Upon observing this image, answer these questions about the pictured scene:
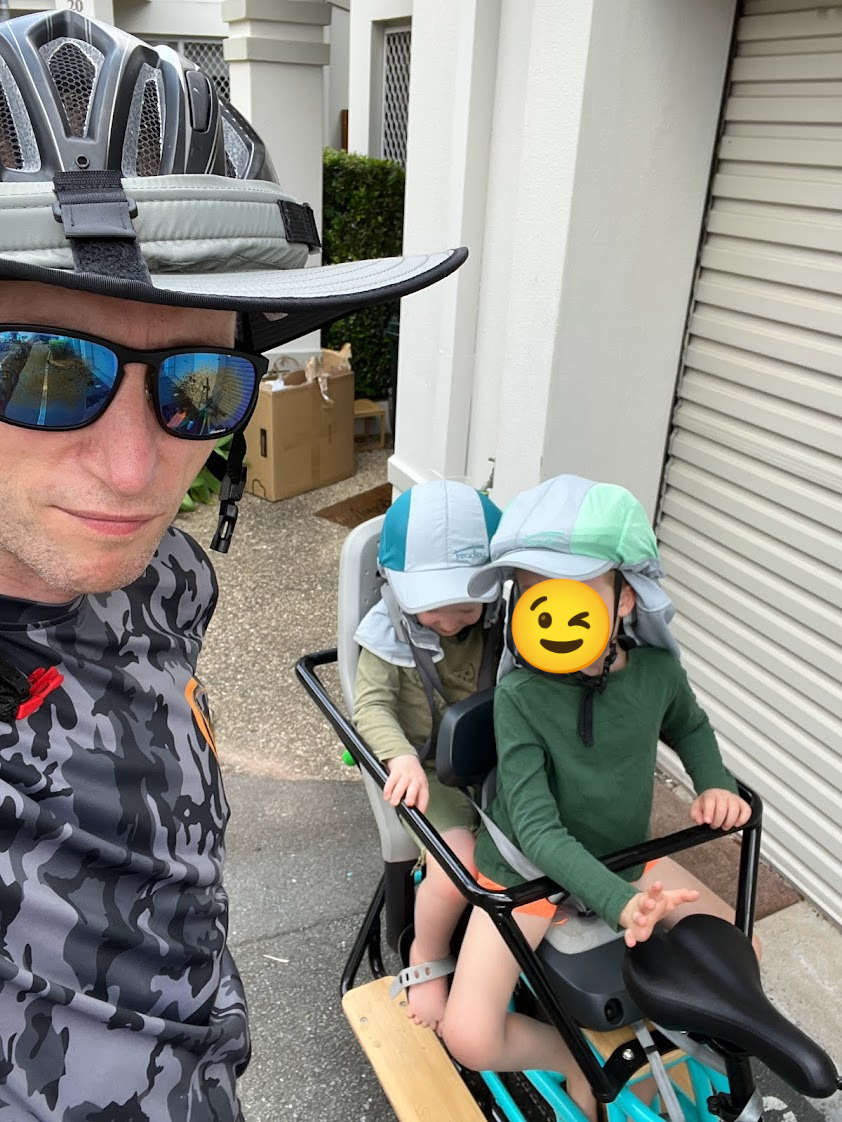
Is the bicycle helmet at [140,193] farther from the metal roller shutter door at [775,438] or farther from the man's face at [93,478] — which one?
the metal roller shutter door at [775,438]

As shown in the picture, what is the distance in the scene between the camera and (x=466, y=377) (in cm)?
431

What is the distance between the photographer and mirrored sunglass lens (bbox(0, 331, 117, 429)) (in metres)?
0.92

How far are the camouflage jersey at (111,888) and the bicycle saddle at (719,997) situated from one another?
68 cm

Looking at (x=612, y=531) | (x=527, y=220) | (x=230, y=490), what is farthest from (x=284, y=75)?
(x=612, y=531)

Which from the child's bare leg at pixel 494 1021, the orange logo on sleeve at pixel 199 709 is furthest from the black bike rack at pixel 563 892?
the orange logo on sleeve at pixel 199 709

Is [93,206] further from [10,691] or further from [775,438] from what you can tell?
[775,438]

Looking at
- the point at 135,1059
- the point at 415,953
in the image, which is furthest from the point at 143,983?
the point at 415,953

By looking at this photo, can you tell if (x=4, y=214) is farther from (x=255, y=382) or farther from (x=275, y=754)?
(x=275, y=754)

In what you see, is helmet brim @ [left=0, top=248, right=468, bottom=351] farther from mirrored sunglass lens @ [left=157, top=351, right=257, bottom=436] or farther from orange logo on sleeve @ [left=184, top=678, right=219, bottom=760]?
orange logo on sleeve @ [left=184, top=678, right=219, bottom=760]

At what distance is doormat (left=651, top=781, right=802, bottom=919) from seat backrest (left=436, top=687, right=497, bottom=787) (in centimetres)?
140

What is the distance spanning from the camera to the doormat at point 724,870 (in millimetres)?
3049

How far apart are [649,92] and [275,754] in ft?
9.72

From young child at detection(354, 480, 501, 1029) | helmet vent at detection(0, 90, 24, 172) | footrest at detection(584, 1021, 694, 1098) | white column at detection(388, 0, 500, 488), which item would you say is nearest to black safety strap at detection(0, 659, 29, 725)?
helmet vent at detection(0, 90, 24, 172)

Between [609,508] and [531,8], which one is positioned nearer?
[609,508]
